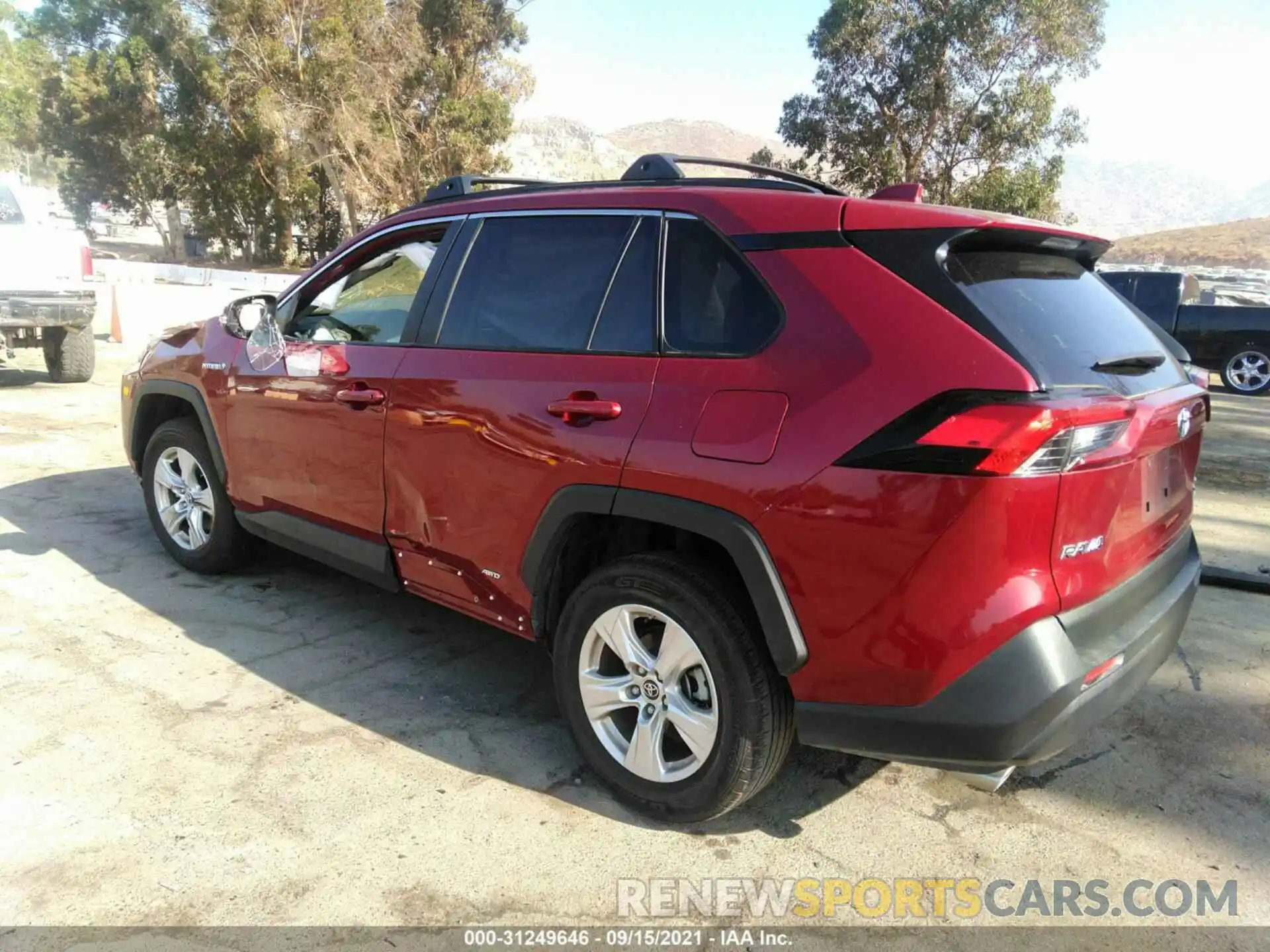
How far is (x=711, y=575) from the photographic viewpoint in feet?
8.34

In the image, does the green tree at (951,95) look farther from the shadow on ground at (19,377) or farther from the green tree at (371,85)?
the shadow on ground at (19,377)

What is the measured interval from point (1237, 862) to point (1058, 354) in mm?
1593

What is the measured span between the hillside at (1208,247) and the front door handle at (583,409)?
74.9 m

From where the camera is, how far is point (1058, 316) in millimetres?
2408

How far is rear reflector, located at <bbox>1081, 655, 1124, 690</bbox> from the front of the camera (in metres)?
2.20

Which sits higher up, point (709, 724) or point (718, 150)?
point (718, 150)

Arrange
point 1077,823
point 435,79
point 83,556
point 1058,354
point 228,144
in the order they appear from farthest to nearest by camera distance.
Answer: point 228,144
point 435,79
point 83,556
point 1077,823
point 1058,354

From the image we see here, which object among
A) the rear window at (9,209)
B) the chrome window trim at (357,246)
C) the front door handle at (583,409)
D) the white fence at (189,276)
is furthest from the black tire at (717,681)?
the white fence at (189,276)

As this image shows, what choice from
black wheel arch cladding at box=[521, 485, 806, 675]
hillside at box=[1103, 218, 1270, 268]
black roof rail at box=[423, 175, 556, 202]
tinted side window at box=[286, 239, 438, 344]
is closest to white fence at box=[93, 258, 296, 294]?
tinted side window at box=[286, 239, 438, 344]

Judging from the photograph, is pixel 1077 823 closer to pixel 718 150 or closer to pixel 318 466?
pixel 318 466

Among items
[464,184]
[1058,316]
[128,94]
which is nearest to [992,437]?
[1058,316]

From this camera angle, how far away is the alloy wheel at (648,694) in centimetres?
257

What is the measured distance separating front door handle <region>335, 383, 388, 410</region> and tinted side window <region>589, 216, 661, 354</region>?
1.01 metres

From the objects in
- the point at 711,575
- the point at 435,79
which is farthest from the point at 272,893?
the point at 435,79
